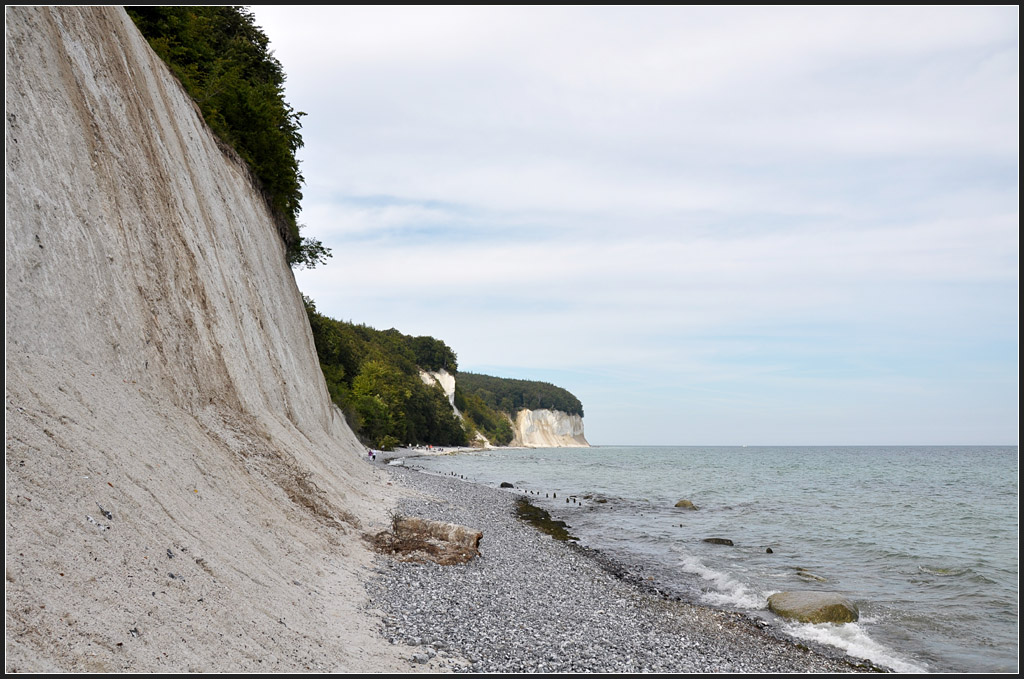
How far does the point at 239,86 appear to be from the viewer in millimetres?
23594

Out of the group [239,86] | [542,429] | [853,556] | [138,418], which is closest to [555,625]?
[138,418]

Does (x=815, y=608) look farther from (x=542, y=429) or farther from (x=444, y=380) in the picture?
(x=542, y=429)

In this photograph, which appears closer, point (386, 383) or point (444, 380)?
point (386, 383)

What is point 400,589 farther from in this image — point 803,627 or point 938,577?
point 938,577

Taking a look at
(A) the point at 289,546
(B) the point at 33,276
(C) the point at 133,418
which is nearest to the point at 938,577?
(A) the point at 289,546

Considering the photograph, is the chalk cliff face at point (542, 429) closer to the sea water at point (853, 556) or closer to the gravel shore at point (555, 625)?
the sea water at point (853, 556)

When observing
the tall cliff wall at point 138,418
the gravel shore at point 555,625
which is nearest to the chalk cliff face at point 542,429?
the gravel shore at point 555,625

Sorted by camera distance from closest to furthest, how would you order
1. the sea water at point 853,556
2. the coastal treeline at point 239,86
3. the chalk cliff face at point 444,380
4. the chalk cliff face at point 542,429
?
the sea water at point 853,556 → the coastal treeline at point 239,86 → the chalk cliff face at point 444,380 → the chalk cliff face at point 542,429

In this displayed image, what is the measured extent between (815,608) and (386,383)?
7755cm

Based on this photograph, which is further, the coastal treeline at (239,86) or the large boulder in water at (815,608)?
the coastal treeline at (239,86)

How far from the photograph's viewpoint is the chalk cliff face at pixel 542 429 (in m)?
179

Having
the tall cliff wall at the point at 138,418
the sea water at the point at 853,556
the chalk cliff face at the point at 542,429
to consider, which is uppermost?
the tall cliff wall at the point at 138,418

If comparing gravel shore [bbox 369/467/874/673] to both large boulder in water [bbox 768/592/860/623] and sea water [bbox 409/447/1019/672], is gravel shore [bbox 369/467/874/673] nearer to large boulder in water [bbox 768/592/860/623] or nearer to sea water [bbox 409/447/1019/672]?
large boulder in water [bbox 768/592/860/623]

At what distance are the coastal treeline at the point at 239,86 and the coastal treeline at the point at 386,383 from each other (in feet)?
52.5
